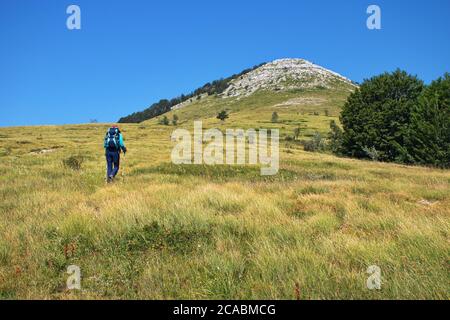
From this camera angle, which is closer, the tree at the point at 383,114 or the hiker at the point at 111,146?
the hiker at the point at 111,146

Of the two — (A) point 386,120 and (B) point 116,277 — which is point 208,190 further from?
(A) point 386,120

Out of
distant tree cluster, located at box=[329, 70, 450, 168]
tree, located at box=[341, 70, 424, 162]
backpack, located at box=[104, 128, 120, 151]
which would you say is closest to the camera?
backpack, located at box=[104, 128, 120, 151]

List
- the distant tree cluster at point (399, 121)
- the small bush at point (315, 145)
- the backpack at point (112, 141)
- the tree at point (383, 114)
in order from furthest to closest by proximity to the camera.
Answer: the small bush at point (315, 145)
the tree at point (383, 114)
the distant tree cluster at point (399, 121)
the backpack at point (112, 141)

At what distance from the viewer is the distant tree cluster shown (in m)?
32.6

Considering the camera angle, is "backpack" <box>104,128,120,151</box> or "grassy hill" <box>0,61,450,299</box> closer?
"grassy hill" <box>0,61,450,299</box>

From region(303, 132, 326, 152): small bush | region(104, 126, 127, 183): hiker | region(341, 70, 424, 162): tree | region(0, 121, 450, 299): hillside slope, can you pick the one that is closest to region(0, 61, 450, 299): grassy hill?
region(0, 121, 450, 299): hillside slope

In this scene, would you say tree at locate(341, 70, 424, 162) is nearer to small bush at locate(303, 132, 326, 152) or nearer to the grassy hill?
small bush at locate(303, 132, 326, 152)

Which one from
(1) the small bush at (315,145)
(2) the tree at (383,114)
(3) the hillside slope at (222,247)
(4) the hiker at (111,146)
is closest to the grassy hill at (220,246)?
(3) the hillside slope at (222,247)

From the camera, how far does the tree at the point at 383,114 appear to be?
132ft

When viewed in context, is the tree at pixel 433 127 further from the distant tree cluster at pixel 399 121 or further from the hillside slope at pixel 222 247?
the hillside slope at pixel 222 247

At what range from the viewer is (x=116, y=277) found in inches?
184
